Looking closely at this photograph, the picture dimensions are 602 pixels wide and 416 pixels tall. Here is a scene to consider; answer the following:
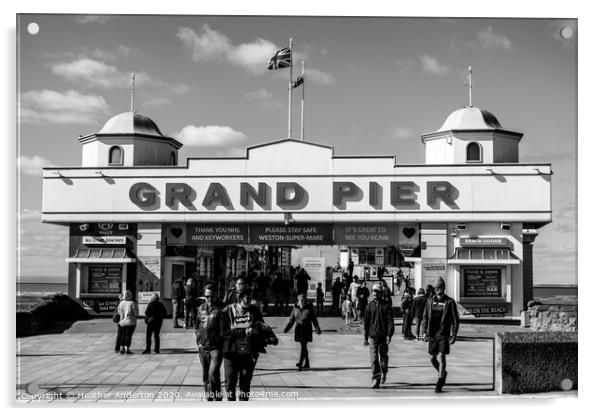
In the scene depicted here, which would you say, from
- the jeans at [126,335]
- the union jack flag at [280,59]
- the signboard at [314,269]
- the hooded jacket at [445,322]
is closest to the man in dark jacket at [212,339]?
the hooded jacket at [445,322]

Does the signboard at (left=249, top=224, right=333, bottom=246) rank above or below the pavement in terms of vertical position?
above

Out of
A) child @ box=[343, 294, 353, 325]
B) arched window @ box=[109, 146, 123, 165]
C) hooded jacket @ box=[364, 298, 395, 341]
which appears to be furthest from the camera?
arched window @ box=[109, 146, 123, 165]

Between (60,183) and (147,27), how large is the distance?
10.6 m

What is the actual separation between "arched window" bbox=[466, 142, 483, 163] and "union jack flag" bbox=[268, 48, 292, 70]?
952 cm

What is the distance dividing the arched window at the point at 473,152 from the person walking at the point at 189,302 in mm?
9343

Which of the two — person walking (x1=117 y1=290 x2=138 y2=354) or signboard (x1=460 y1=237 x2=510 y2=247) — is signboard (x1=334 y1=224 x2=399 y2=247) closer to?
signboard (x1=460 y1=237 x2=510 y2=247)

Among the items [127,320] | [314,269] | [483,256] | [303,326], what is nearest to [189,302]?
[127,320]

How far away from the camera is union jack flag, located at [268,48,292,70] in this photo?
14703 mm

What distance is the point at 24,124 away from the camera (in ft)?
42.3

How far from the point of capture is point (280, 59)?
16125 millimetres

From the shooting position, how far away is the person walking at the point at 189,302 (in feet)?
69.9

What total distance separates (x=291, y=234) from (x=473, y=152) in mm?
6193

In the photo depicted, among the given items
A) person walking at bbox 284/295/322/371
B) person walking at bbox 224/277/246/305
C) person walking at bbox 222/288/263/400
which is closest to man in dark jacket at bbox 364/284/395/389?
person walking at bbox 284/295/322/371

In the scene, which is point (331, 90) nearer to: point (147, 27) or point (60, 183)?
point (147, 27)
